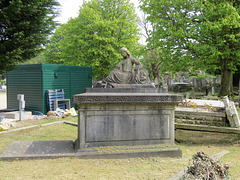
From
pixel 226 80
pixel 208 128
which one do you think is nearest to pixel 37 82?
pixel 208 128

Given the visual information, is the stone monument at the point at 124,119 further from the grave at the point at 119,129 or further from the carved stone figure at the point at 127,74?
the carved stone figure at the point at 127,74

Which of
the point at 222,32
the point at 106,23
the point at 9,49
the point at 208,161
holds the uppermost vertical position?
the point at 106,23

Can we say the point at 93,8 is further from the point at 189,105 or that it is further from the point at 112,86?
the point at 112,86

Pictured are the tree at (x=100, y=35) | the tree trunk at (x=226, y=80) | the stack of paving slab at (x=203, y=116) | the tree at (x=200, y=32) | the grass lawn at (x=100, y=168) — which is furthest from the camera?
the tree at (x=100, y=35)

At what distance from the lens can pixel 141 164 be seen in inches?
174

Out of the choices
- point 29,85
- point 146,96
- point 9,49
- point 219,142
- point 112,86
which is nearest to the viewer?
point 146,96

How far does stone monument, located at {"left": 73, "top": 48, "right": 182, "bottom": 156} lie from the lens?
472 cm

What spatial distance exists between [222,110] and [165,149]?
3867mm

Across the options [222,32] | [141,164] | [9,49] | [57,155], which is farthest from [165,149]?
[222,32]

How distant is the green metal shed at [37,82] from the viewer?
11992mm

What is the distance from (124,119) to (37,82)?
873cm

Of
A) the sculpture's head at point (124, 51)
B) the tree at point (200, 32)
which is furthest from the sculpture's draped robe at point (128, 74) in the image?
the tree at point (200, 32)

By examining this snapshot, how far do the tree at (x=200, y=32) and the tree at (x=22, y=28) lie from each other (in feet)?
29.8

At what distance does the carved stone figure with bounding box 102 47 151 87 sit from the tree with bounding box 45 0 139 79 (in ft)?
49.4
